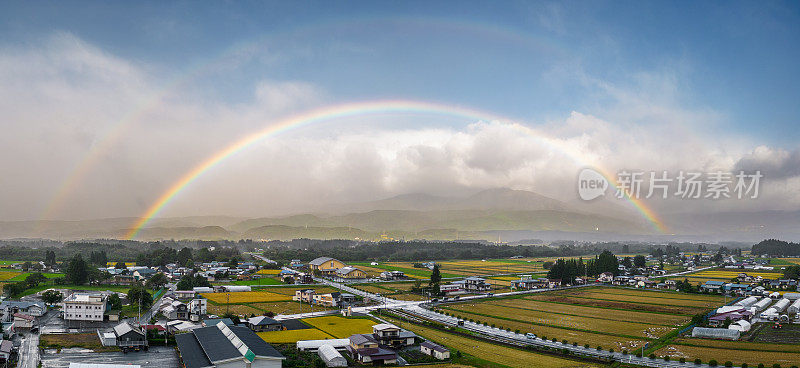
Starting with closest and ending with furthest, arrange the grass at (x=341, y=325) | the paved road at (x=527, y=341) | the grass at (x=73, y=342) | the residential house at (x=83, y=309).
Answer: the paved road at (x=527, y=341)
the grass at (x=73, y=342)
the grass at (x=341, y=325)
the residential house at (x=83, y=309)

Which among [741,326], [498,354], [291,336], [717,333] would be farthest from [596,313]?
[291,336]

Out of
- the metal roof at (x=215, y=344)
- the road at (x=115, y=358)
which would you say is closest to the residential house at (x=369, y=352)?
the metal roof at (x=215, y=344)

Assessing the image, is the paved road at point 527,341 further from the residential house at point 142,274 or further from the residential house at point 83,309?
the residential house at point 142,274

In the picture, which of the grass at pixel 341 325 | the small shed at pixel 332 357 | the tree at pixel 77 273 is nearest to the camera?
the small shed at pixel 332 357

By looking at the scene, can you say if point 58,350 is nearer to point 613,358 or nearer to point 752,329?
point 613,358

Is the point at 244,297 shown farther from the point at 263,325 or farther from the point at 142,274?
the point at 142,274

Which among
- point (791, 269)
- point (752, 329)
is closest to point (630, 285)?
point (791, 269)
